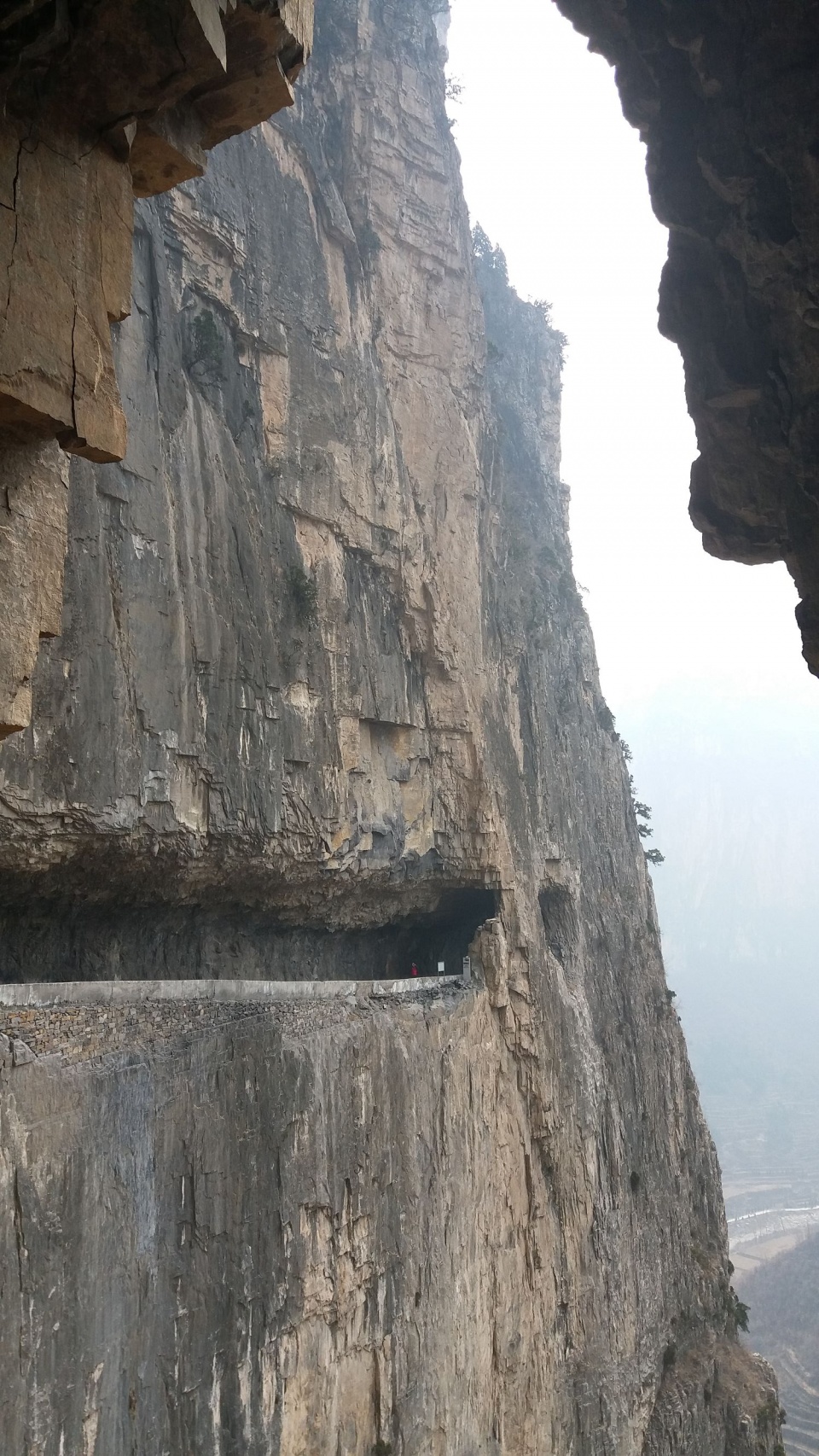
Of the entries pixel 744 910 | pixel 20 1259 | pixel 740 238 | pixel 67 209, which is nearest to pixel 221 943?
pixel 20 1259

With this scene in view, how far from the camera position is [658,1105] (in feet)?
91.9

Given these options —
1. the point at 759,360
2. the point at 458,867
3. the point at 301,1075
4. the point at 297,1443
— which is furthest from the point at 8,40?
the point at 458,867

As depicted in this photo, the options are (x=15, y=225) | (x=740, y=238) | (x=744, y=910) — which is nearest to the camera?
(x=15, y=225)

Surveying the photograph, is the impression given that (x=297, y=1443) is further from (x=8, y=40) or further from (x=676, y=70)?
(x=676, y=70)

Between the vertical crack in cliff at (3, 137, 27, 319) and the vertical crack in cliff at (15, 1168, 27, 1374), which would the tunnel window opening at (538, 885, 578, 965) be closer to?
the vertical crack in cliff at (15, 1168, 27, 1374)

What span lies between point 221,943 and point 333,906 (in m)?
2.79

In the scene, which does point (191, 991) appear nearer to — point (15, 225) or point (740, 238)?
point (15, 225)

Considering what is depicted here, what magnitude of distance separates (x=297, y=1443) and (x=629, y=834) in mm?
21479

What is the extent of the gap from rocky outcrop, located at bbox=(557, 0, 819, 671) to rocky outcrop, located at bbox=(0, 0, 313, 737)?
6019 mm

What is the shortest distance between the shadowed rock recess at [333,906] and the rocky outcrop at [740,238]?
26.5ft

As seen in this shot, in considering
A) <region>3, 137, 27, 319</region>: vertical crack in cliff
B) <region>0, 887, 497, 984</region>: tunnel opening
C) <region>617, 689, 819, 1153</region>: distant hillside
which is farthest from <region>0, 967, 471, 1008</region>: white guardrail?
<region>617, 689, 819, 1153</region>: distant hillside

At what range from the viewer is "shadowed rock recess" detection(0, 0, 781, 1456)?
477 inches

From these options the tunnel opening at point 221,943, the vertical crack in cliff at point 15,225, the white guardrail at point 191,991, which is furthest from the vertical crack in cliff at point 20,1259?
the vertical crack in cliff at point 15,225

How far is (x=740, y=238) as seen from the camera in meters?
10.3
